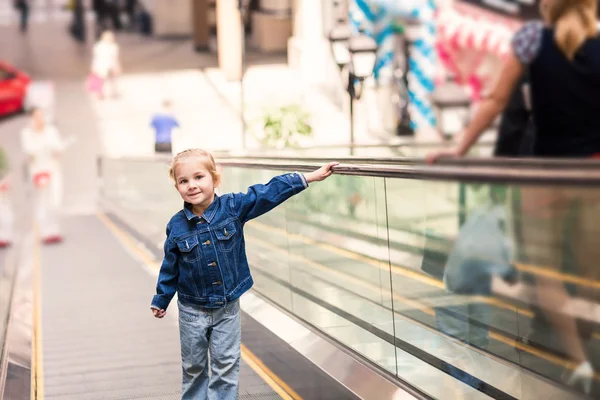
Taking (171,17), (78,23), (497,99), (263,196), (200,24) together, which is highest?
(171,17)

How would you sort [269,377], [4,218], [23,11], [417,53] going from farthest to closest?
[23,11] → [417,53] → [4,218] → [269,377]

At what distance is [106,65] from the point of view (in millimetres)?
25000

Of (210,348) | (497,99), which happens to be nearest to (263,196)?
(210,348)

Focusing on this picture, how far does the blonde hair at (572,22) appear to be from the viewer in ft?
10.3

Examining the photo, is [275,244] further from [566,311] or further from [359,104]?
[359,104]

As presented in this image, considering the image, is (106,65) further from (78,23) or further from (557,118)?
(557,118)

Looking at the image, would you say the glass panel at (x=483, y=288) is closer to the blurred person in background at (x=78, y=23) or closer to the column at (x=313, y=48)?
the column at (x=313, y=48)

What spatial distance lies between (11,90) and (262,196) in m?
22.0

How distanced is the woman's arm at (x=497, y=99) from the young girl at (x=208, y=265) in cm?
102

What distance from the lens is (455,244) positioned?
3.92 meters

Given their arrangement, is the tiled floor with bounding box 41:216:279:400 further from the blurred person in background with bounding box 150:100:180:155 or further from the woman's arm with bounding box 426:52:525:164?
the blurred person in background with bounding box 150:100:180:155

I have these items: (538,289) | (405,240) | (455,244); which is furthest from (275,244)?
(538,289)

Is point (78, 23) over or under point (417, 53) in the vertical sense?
over

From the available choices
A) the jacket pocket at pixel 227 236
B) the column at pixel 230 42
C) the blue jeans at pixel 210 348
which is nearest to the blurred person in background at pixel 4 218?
the blue jeans at pixel 210 348
